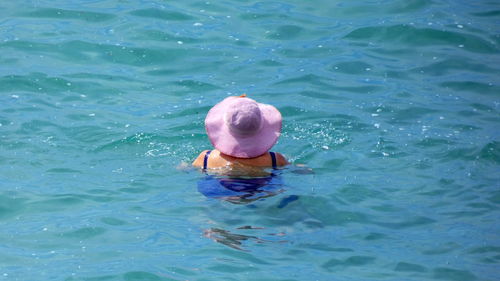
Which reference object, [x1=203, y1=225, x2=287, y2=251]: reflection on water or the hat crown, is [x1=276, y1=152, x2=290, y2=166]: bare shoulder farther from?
[x1=203, y1=225, x2=287, y2=251]: reflection on water

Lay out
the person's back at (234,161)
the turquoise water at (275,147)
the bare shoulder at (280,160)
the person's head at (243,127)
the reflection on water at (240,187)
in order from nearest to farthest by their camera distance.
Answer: the turquoise water at (275,147)
the reflection on water at (240,187)
the person's head at (243,127)
the person's back at (234,161)
the bare shoulder at (280,160)

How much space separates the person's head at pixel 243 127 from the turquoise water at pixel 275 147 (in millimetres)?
387

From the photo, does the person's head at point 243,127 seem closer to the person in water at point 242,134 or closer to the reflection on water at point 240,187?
the person in water at point 242,134

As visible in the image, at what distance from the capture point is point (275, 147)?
771 centimetres

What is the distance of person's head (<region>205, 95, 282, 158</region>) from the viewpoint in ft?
21.0

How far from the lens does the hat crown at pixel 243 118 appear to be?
6363mm

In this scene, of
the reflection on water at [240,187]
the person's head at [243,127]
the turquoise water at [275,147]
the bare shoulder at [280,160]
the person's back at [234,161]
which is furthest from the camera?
the bare shoulder at [280,160]

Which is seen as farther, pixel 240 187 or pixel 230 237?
pixel 240 187

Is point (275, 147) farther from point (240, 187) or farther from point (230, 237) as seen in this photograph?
point (230, 237)

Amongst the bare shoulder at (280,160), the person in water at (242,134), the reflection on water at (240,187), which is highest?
the person in water at (242,134)

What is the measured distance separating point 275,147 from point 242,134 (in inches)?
50.8

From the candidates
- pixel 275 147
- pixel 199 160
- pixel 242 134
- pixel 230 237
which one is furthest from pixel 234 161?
pixel 275 147

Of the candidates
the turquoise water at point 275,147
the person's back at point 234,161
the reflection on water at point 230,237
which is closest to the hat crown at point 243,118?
the person's back at point 234,161

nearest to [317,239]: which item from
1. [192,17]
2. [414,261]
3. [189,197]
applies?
[414,261]
